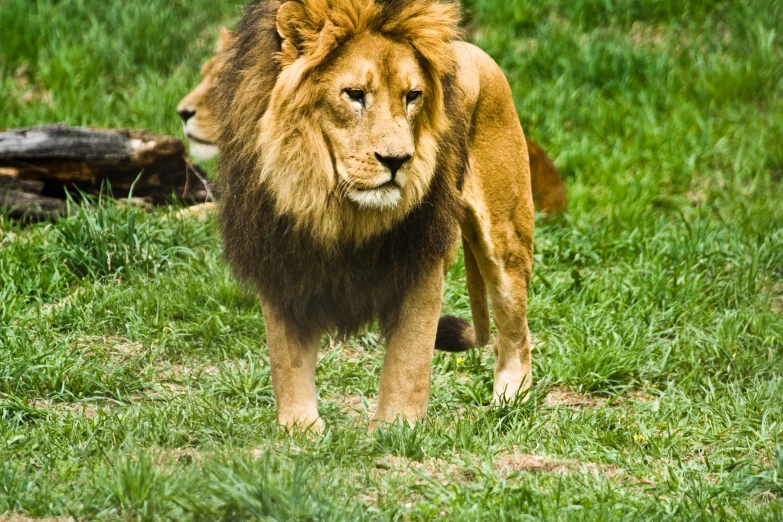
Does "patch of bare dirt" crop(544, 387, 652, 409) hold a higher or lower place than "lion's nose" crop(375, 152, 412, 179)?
lower

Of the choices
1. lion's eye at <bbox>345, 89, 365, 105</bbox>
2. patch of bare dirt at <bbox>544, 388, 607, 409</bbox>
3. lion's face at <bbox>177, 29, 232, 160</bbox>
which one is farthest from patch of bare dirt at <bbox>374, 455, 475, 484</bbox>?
lion's face at <bbox>177, 29, 232, 160</bbox>

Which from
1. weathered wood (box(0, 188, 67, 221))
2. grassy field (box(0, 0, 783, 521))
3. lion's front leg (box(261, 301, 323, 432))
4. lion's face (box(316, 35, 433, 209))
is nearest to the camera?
grassy field (box(0, 0, 783, 521))

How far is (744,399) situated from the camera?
4617 millimetres

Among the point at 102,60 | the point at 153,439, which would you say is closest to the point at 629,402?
the point at 153,439

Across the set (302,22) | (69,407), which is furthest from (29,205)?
(302,22)

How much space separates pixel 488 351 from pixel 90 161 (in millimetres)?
2582

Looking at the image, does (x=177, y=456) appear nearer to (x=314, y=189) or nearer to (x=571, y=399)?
(x=314, y=189)

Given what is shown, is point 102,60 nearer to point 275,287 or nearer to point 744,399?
point 275,287

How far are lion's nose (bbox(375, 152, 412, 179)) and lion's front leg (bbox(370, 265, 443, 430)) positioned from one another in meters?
0.62

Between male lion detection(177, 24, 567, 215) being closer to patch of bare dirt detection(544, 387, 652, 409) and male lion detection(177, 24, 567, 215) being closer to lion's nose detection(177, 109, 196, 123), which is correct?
lion's nose detection(177, 109, 196, 123)

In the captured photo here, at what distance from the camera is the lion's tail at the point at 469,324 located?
4656mm

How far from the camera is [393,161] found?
3350mm

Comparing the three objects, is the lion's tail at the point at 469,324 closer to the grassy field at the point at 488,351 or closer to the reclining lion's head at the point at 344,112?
the grassy field at the point at 488,351

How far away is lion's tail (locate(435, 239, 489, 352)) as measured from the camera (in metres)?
4.66
